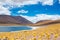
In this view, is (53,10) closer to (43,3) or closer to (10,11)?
(43,3)

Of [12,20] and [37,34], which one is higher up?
[12,20]

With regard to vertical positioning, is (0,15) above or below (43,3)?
below

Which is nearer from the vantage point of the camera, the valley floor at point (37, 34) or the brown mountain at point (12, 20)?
the valley floor at point (37, 34)

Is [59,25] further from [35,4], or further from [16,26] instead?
[16,26]

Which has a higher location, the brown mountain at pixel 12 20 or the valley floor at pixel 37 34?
the brown mountain at pixel 12 20

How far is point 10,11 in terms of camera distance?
8.87 ft

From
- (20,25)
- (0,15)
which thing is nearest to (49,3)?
(20,25)

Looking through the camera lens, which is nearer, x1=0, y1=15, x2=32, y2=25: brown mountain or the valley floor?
the valley floor

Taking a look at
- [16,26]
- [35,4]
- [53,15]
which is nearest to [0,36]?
[16,26]

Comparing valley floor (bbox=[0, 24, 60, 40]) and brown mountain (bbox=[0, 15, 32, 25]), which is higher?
brown mountain (bbox=[0, 15, 32, 25])

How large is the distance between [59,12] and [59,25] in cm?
23

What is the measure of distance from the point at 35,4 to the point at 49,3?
0.25 meters

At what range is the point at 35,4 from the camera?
8.86ft

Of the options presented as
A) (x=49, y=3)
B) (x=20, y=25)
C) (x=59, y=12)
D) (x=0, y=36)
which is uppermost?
(x=49, y=3)
